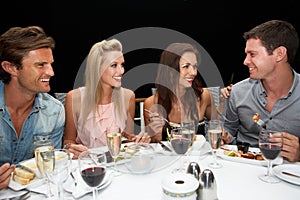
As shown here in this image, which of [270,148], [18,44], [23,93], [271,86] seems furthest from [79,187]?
[271,86]

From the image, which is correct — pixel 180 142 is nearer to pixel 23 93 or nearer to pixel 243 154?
pixel 243 154

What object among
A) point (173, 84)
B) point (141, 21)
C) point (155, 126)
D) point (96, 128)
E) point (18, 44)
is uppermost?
point (141, 21)

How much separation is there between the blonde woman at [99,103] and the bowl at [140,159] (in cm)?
82

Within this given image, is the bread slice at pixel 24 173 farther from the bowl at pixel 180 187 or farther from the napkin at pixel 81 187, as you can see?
the bowl at pixel 180 187

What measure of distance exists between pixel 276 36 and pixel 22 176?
1.87 m

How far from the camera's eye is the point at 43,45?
1.78 m

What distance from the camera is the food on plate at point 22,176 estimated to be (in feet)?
3.57

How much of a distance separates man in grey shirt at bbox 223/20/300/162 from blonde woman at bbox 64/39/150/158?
927 millimetres

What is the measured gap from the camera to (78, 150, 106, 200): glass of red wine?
36.5 inches

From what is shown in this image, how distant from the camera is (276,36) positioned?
192 cm

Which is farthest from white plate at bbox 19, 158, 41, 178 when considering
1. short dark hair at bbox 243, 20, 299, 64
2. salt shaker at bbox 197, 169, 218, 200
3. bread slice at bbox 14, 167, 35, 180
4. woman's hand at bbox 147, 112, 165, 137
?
short dark hair at bbox 243, 20, 299, 64

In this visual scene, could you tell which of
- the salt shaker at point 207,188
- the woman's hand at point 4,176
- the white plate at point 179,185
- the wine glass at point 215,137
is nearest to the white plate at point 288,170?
the wine glass at point 215,137

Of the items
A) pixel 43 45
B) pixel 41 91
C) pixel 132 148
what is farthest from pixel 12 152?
pixel 132 148

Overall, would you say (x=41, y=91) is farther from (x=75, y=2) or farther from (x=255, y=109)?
(x=75, y=2)
